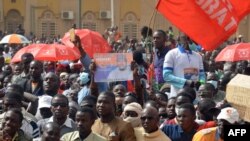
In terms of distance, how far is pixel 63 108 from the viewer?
7195 millimetres

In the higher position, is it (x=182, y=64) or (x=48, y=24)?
(x=48, y=24)

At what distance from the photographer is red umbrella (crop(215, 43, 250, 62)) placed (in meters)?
12.8

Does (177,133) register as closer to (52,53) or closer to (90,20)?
(52,53)

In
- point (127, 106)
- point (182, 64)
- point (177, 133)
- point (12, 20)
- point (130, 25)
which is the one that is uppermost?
point (12, 20)

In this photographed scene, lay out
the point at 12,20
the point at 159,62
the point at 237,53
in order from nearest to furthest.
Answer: the point at 159,62 < the point at 237,53 < the point at 12,20

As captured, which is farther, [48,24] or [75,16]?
[75,16]

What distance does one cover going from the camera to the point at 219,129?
6.36m

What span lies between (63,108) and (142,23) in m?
26.2

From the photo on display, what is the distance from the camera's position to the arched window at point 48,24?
31922 mm

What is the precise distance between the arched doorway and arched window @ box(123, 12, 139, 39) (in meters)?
5.02

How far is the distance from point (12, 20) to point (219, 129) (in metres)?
26.3

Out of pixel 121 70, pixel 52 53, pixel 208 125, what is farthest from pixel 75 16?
pixel 208 125

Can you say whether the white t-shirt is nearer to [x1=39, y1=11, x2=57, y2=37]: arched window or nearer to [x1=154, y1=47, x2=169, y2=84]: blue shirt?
[x1=154, y1=47, x2=169, y2=84]: blue shirt

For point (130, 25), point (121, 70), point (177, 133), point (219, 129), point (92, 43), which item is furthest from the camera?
point (130, 25)
